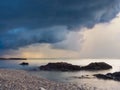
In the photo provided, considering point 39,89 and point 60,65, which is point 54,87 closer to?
point 39,89

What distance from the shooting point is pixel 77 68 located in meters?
123

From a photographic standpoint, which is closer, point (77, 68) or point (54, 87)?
point (54, 87)

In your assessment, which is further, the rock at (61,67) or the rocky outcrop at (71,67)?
the rocky outcrop at (71,67)

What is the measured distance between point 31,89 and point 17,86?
1336mm

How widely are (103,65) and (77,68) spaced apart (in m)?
12.8

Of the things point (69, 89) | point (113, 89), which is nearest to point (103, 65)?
point (113, 89)

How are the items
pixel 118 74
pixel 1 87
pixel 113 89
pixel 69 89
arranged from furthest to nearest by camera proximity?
pixel 118 74 < pixel 113 89 < pixel 69 89 < pixel 1 87

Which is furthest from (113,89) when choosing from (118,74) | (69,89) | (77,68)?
(77,68)

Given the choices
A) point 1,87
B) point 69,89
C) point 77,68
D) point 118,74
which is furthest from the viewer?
point 77,68

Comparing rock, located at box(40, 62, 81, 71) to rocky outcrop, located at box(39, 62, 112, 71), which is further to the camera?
rocky outcrop, located at box(39, 62, 112, 71)

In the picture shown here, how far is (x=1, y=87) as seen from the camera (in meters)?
24.0

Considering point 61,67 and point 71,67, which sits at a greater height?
point 61,67

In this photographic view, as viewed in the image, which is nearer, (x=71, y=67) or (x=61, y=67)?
(x=71, y=67)

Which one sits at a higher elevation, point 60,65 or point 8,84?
point 60,65
